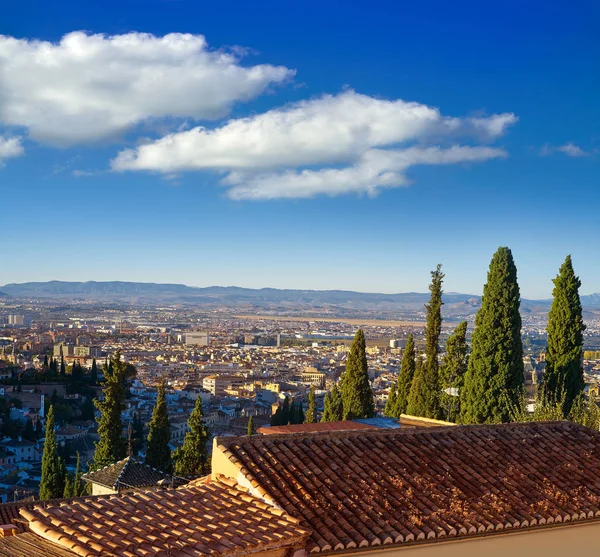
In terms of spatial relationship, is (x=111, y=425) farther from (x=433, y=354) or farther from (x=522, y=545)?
(x=522, y=545)

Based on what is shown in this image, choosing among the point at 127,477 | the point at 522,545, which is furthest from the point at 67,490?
the point at 522,545

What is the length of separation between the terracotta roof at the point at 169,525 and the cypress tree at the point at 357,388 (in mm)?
18288

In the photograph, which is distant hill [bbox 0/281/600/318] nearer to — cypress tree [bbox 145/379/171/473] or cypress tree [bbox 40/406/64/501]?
cypress tree [bbox 145/379/171/473]

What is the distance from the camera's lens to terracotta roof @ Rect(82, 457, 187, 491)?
1709 centimetres

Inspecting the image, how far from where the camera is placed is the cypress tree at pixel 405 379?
76.9 ft

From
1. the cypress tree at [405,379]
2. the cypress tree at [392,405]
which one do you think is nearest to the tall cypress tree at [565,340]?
the cypress tree at [405,379]

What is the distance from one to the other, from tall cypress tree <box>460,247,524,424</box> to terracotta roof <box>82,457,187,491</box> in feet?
23.9

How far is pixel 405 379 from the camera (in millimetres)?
24250

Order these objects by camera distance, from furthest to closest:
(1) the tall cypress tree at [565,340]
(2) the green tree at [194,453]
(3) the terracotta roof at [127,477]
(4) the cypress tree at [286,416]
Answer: (4) the cypress tree at [286,416] < (2) the green tree at [194,453] < (3) the terracotta roof at [127,477] < (1) the tall cypress tree at [565,340]

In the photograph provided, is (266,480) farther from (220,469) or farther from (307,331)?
(307,331)

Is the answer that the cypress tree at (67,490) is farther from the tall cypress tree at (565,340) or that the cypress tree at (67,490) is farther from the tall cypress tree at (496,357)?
the tall cypress tree at (565,340)

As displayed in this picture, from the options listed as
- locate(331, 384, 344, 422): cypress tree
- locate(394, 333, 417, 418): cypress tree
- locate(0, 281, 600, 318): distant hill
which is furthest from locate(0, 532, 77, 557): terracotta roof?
locate(0, 281, 600, 318): distant hill

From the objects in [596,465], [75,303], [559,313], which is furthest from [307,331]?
[596,465]

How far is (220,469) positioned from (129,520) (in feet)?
3.77
